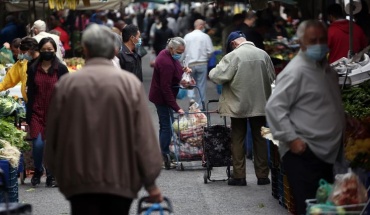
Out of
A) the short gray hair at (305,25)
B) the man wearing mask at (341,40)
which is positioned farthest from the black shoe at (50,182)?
the short gray hair at (305,25)

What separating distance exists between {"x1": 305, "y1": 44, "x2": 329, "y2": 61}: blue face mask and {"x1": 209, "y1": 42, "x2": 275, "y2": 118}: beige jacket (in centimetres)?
434

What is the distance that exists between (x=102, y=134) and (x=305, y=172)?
1.93 meters

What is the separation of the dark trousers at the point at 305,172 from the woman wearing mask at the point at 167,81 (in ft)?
19.4

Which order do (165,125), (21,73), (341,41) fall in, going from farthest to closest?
1. (341,41)
2. (165,125)
3. (21,73)

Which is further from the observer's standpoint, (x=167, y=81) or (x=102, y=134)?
(x=167, y=81)

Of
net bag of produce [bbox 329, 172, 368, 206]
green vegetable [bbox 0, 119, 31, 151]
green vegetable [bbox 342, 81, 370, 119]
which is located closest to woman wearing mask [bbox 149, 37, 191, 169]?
green vegetable [bbox 0, 119, 31, 151]

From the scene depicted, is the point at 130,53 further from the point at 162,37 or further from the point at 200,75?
the point at 162,37

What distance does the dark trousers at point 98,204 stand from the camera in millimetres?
6234

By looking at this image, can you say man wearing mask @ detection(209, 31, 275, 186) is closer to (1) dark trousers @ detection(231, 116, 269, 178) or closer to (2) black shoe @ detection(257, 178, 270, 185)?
(1) dark trousers @ detection(231, 116, 269, 178)

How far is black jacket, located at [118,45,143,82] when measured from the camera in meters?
12.6

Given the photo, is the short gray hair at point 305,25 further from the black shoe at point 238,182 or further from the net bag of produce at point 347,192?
the black shoe at point 238,182

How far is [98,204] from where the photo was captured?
627 centimetres

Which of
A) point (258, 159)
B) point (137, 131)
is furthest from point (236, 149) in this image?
point (137, 131)

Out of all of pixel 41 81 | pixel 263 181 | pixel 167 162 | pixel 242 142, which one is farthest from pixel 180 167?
pixel 41 81
